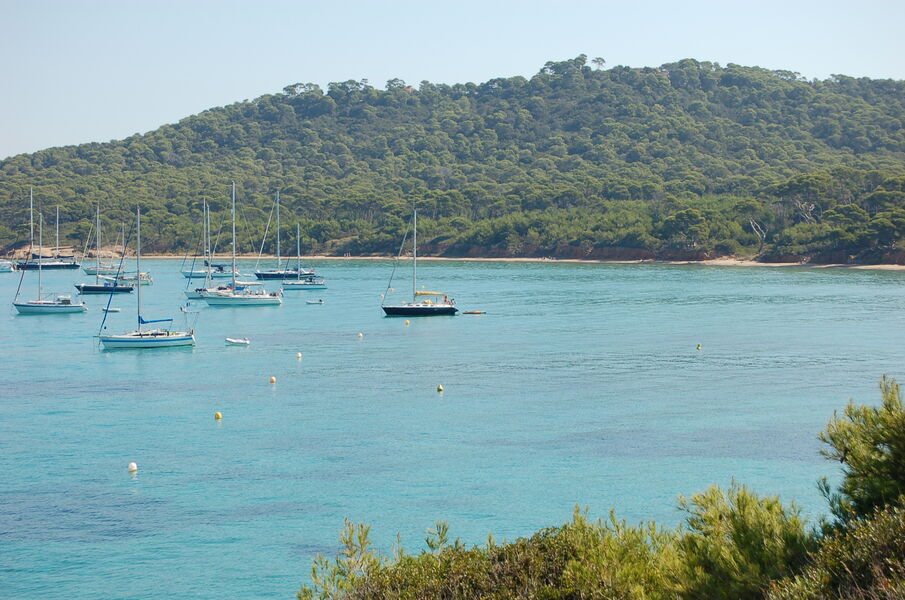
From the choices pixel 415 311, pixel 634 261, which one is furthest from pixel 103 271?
pixel 634 261

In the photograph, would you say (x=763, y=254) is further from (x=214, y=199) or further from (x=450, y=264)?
(x=214, y=199)

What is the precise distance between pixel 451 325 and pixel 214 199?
416 ft

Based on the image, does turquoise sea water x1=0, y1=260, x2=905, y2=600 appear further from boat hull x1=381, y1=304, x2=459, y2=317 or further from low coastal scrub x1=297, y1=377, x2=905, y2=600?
low coastal scrub x1=297, y1=377, x2=905, y2=600

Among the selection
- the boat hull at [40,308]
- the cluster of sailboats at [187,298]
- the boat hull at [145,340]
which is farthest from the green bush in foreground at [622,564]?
the boat hull at [40,308]

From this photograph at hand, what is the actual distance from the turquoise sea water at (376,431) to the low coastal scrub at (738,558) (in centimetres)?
1005

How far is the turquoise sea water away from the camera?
83.0 feet

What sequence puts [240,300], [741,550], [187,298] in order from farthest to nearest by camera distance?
[187,298] → [240,300] → [741,550]

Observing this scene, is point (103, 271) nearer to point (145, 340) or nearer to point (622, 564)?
point (145, 340)

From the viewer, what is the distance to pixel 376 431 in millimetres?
37000

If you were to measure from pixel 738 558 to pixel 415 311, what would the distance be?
6761 cm

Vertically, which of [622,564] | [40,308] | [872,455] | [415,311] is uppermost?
[872,455]

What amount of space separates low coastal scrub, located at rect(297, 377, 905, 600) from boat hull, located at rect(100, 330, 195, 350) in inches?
1894

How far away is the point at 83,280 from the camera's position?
125 m

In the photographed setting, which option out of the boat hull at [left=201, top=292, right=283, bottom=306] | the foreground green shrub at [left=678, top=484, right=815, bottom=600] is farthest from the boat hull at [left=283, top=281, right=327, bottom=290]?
the foreground green shrub at [left=678, top=484, right=815, bottom=600]
